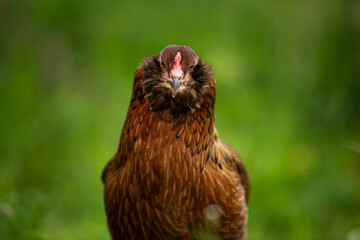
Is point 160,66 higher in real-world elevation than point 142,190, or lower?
higher

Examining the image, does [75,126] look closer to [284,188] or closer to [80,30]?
[80,30]

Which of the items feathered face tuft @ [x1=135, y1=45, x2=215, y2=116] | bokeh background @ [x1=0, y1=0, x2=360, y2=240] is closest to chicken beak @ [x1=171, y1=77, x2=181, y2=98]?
feathered face tuft @ [x1=135, y1=45, x2=215, y2=116]

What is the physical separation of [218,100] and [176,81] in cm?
358

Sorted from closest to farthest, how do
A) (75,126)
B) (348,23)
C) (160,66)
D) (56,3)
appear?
(160,66) → (348,23) → (75,126) → (56,3)

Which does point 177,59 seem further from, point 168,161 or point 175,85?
point 168,161

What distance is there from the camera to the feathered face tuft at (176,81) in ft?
8.86

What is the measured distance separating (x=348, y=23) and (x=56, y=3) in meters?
3.82

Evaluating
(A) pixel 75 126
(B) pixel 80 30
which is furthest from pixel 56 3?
(A) pixel 75 126

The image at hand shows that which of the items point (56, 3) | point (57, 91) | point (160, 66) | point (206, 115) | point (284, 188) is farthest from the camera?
point (56, 3)

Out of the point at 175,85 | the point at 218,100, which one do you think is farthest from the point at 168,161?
the point at 218,100

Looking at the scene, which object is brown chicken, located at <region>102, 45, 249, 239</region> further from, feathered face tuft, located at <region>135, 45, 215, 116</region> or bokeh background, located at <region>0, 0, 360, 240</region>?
bokeh background, located at <region>0, 0, 360, 240</region>

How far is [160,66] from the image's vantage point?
2779 mm

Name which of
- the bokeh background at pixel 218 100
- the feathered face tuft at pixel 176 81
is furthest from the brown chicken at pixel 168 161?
the bokeh background at pixel 218 100

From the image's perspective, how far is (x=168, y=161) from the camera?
287cm
